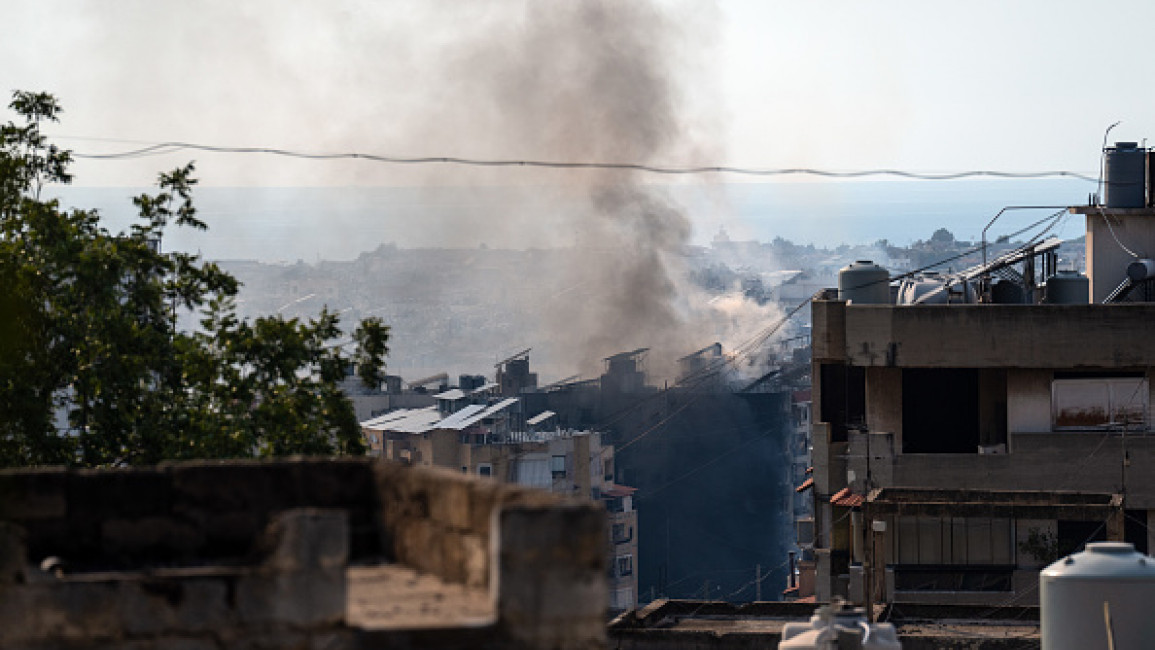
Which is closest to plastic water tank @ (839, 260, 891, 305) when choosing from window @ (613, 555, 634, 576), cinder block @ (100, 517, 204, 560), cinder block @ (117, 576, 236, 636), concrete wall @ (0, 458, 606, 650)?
cinder block @ (100, 517, 204, 560)

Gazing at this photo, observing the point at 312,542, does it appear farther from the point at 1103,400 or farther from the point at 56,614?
the point at 1103,400

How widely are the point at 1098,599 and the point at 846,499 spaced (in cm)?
1862

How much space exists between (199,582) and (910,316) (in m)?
31.1

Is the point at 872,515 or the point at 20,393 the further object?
the point at 872,515

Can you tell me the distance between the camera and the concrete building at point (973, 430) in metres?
36.7

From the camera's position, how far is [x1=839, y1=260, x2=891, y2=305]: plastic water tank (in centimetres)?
4253

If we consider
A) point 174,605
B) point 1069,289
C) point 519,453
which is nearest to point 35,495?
point 174,605

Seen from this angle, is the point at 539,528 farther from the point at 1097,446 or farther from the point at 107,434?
the point at 1097,446

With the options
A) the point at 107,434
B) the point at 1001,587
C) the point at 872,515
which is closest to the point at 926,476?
the point at 1001,587

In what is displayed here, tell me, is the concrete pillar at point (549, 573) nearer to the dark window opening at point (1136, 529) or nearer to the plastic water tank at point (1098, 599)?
the plastic water tank at point (1098, 599)

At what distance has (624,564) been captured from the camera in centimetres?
10025

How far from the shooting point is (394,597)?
339 inches

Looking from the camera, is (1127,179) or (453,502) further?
(1127,179)

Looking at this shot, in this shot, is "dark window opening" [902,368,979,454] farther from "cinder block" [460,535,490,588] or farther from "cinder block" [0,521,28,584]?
"cinder block" [0,521,28,584]
